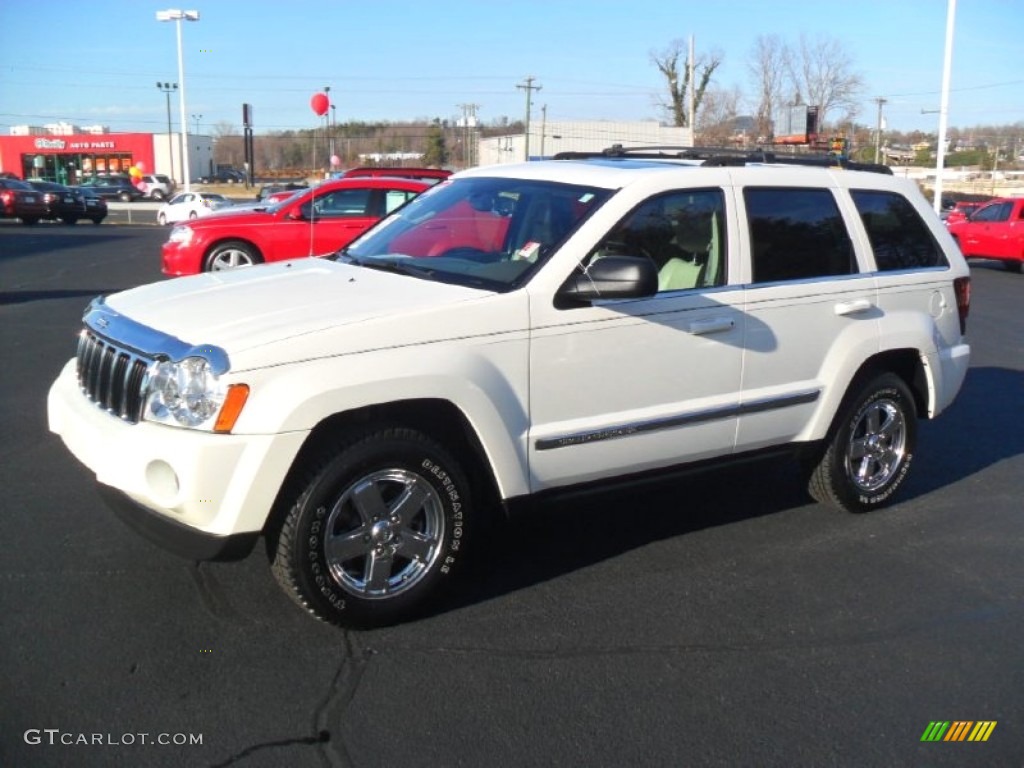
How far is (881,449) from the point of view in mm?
5637

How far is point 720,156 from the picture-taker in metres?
5.16

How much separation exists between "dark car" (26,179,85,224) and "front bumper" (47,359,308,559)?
1329 inches

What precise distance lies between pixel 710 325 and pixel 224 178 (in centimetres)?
9036

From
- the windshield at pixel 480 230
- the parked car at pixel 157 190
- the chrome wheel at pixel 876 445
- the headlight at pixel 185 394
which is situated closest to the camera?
the headlight at pixel 185 394

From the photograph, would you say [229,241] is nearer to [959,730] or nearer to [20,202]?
[959,730]

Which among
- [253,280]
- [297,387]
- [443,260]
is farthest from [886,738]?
[253,280]

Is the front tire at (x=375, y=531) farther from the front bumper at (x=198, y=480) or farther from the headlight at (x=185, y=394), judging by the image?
the headlight at (x=185, y=394)

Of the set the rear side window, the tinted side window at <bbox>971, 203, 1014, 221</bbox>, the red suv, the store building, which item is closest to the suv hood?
the rear side window

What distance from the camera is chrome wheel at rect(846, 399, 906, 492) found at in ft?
18.1

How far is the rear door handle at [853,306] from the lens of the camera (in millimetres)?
5113

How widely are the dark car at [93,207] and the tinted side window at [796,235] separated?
35.1 meters

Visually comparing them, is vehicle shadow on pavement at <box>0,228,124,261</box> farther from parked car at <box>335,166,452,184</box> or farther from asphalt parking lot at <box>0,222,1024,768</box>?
asphalt parking lot at <box>0,222,1024,768</box>

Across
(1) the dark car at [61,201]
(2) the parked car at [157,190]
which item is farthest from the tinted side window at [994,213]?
(2) the parked car at [157,190]

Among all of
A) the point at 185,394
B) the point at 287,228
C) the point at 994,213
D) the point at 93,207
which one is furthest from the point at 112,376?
the point at 93,207
